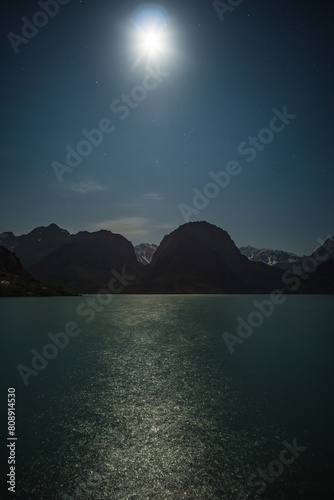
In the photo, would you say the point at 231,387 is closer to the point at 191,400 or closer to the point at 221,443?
the point at 191,400

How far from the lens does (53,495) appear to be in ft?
32.3

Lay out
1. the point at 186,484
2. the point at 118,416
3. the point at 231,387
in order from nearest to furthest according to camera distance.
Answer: the point at 186,484 < the point at 118,416 < the point at 231,387

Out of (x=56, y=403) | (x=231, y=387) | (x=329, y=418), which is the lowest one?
(x=56, y=403)

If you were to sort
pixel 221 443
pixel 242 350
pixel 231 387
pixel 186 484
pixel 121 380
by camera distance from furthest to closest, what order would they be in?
1. pixel 242 350
2. pixel 121 380
3. pixel 231 387
4. pixel 221 443
5. pixel 186 484

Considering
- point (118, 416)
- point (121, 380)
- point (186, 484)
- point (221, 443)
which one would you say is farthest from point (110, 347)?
point (186, 484)

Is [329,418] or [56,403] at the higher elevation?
[329,418]

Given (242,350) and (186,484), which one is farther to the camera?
(242,350)

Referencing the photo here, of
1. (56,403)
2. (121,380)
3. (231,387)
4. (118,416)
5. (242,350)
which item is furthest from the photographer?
(242,350)

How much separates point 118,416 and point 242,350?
1122 inches

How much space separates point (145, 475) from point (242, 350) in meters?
33.3

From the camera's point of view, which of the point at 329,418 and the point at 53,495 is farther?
the point at 329,418

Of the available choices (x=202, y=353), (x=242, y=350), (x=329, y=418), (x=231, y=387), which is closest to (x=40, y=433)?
(x=231, y=387)

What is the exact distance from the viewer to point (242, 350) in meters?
41.5

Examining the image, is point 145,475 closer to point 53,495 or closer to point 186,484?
point 186,484
